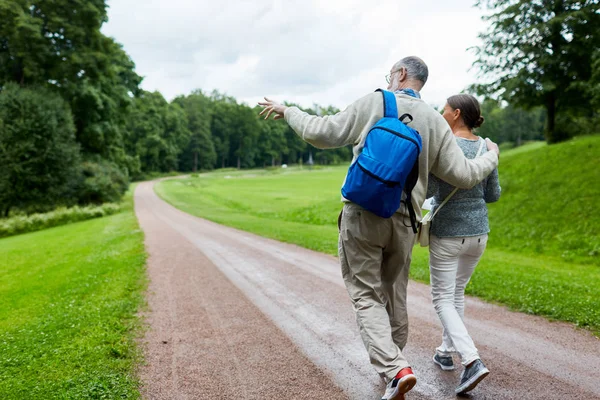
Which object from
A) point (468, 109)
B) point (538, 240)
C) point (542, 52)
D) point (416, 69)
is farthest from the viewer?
point (542, 52)

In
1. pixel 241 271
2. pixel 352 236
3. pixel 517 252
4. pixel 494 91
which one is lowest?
pixel 517 252

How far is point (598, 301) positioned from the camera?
587 cm

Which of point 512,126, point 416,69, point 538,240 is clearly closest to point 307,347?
point 416,69

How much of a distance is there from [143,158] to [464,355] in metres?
82.7

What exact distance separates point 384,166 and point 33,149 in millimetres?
28544

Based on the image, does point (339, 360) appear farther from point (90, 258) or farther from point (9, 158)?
point (9, 158)

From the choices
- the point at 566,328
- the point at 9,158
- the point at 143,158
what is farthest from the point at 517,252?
the point at 143,158

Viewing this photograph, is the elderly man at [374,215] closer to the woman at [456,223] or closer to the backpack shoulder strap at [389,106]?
the backpack shoulder strap at [389,106]

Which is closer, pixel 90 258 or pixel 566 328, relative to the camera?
pixel 566 328

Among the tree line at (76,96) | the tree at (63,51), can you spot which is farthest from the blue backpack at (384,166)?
the tree at (63,51)

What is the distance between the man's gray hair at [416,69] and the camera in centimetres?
325

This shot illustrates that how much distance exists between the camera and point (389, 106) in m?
3.01

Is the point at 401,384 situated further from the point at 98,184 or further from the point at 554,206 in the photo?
the point at 98,184

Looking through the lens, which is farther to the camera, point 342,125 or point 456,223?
point 456,223
